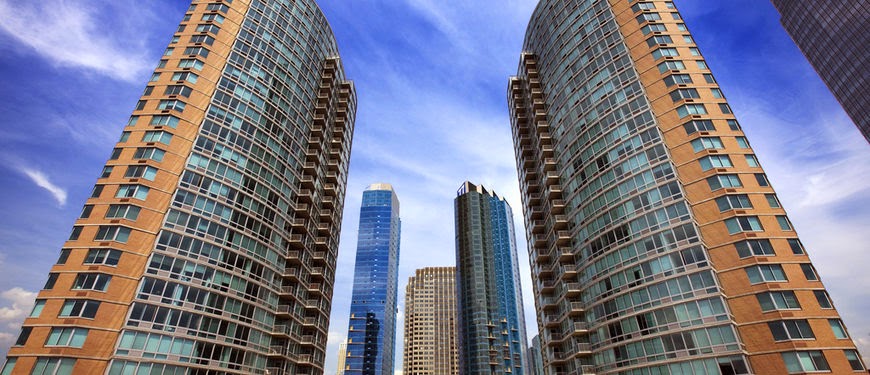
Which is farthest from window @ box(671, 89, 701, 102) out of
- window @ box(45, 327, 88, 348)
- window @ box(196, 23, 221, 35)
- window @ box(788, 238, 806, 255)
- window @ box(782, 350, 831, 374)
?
window @ box(45, 327, 88, 348)

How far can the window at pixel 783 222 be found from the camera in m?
40.3

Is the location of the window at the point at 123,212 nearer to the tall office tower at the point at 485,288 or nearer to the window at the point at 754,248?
the window at the point at 754,248

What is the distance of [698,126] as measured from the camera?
154 feet

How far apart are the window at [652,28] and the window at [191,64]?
184 ft

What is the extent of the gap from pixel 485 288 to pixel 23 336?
140985 millimetres

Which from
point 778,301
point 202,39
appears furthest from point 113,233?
point 778,301

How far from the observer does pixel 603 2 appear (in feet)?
205

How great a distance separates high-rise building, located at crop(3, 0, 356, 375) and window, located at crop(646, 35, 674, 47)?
48604 millimetres

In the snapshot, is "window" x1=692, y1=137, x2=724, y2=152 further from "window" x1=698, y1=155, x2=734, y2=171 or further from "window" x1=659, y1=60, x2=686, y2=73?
"window" x1=659, y1=60, x2=686, y2=73

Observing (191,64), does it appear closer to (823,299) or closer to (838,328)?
(823,299)

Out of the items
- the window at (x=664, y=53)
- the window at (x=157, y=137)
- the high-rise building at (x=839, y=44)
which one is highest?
the high-rise building at (x=839, y=44)

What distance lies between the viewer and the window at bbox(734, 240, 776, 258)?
127ft

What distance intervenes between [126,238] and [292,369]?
84.0 feet

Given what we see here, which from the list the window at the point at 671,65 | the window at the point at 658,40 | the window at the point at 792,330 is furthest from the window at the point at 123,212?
the window at the point at 658,40
